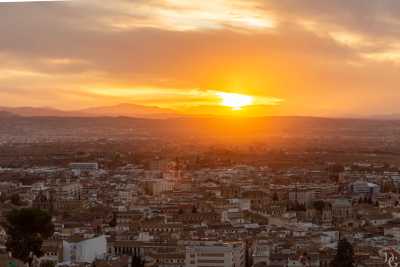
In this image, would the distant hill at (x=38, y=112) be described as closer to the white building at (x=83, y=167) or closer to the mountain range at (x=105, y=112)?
the mountain range at (x=105, y=112)

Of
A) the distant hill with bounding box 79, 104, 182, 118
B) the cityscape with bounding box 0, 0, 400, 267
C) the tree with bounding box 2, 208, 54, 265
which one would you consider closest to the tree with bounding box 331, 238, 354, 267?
the cityscape with bounding box 0, 0, 400, 267

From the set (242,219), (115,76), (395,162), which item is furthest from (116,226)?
(395,162)
